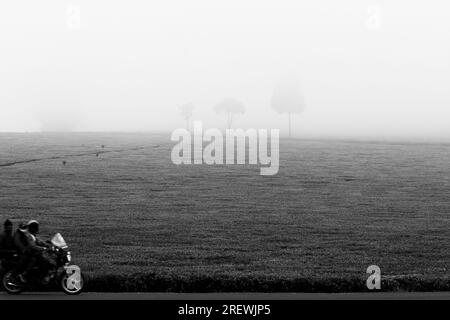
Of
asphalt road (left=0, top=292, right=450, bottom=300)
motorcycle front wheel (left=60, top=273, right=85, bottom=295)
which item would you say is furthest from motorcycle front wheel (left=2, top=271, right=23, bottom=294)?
motorcycle front wheel (left=60, top=273, right=85, bottom=295)

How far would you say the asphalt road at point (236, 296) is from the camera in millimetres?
18156

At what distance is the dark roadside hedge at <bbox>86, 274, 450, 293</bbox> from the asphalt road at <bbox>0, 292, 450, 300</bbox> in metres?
0.81

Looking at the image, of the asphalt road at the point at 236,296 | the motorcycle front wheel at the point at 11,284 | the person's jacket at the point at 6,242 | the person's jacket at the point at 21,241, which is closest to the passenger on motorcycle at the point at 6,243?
the person's jacket at the point at 6,242

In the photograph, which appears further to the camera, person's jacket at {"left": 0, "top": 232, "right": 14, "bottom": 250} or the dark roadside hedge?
the dark roadside hedge

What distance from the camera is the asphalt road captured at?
715 inches

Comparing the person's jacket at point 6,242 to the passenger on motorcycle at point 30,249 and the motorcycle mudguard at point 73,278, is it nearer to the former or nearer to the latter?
the passenger on motorcycle at point 30,249

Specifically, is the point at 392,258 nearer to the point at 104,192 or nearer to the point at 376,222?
the point at 376,222

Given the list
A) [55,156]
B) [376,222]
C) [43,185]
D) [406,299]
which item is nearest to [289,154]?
[55,156]

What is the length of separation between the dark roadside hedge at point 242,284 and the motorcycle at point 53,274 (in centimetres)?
189

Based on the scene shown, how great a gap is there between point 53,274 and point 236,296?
5.28 meters

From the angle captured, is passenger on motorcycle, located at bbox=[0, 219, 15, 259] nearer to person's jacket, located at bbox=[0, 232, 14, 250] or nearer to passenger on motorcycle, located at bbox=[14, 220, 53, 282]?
person's jacket, located at bbox=[0, 232, 14, 250]

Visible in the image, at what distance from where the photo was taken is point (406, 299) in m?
18.1

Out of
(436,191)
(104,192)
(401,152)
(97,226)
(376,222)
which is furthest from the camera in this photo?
(401,152)
